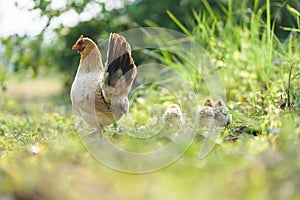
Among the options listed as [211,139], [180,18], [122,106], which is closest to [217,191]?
[211,139]

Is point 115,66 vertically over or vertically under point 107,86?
over

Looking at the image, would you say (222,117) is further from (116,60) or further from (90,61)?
(90,61)

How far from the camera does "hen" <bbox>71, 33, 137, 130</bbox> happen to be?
336 centimetres

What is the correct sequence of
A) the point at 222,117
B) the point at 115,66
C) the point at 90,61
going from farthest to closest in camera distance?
the point at 222,117, the point at 90,61, the point at 115,66

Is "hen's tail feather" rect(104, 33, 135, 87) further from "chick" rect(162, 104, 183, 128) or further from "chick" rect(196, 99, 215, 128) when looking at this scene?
"chick" rect(196, 99, 215, 128)

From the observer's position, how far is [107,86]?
3367 mm

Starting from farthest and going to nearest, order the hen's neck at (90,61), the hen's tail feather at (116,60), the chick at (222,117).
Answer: the chick at (222,117) < the hen's neck at (90,61) < the hen's tail feather at (116,60)

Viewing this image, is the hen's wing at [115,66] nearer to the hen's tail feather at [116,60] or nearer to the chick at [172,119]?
the hen's tail feather at [116,60]

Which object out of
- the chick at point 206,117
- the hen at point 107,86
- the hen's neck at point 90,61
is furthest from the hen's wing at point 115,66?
the chick at point 206,117

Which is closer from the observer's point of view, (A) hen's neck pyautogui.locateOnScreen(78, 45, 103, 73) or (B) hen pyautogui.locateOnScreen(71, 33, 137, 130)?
(B) hen pyautogui.locateOnScreen(71, 33, 137, 130)

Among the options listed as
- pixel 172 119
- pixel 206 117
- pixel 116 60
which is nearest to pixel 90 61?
pixel 116 60

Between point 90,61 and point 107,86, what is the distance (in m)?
0.31

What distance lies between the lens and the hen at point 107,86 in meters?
3.36

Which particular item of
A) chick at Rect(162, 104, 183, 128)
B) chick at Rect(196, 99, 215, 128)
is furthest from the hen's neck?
chick at Rect(196, 99, 215, 128)
